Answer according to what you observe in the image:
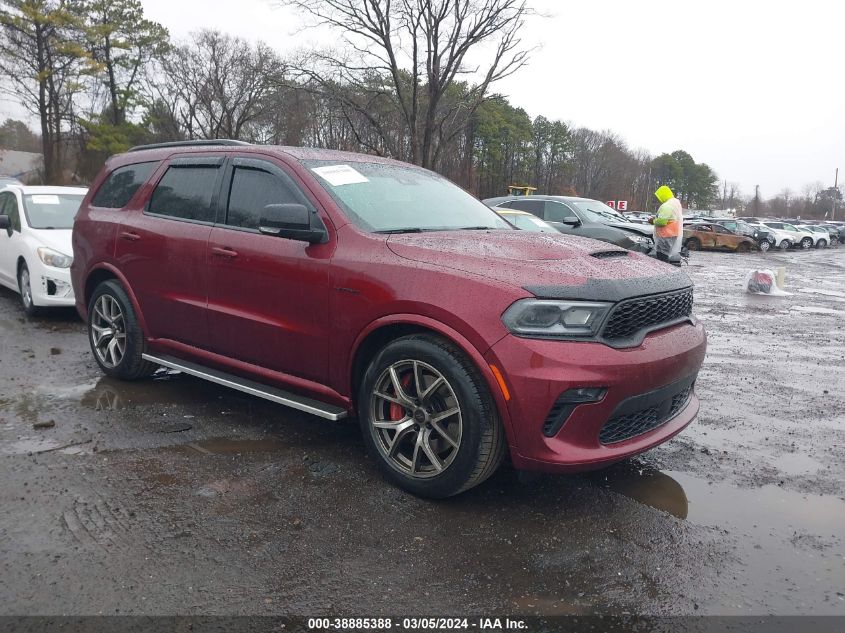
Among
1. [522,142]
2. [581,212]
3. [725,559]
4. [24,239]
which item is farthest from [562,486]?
[522,142]

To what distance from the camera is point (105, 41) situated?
139ft

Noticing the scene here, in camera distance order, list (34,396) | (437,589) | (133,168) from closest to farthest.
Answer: (437,589), (34,396), (133,168)

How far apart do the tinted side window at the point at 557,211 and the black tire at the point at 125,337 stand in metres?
10.8

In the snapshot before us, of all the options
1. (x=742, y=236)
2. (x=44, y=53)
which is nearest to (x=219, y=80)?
(x=44, y=53)

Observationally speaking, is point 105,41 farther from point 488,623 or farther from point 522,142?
point 522,142

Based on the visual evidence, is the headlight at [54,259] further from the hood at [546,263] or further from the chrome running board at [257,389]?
the hood at [546,263]

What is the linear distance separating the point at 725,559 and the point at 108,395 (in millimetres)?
4267

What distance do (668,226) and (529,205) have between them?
394 cm

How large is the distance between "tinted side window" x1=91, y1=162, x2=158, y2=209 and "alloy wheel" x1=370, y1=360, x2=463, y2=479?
9.71ft

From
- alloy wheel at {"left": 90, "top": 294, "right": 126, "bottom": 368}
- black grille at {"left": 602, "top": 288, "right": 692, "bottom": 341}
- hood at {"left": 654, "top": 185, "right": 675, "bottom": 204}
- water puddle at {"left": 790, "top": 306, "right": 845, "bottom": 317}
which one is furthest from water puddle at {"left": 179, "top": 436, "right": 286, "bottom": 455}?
hood at {"left": 654, "top": 185, "right": 675, "bottom": 204}

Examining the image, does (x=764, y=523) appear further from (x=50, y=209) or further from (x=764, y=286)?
(x=764, y=286)

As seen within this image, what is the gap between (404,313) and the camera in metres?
3.28

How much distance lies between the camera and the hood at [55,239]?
7562 millimetres

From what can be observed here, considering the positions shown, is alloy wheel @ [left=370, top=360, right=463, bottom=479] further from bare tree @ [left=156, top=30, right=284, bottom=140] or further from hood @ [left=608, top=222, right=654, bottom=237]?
bare tree @ [left=156, top=30, right=284, bottom=140]
